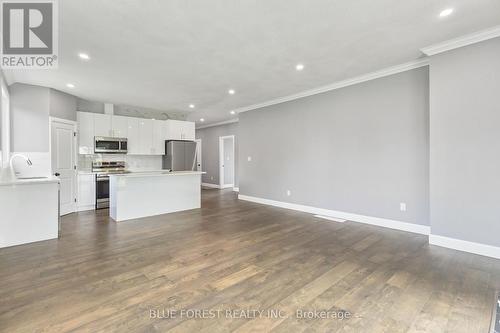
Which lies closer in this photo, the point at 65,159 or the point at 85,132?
the point at 65,159

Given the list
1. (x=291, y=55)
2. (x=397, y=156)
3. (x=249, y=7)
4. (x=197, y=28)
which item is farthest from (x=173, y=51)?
(x=397, y=156)

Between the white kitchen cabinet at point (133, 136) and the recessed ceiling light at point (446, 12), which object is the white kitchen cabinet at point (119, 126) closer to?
the white kitchen cabinet at point (133, 136)

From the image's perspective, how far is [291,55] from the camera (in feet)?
11.1

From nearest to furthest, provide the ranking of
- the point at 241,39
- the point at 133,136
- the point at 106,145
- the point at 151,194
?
the point at 241,39 < the point at 151,194 < the point at 106,145 < the point at 133,136

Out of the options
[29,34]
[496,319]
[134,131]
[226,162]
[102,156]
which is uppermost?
[29,34]

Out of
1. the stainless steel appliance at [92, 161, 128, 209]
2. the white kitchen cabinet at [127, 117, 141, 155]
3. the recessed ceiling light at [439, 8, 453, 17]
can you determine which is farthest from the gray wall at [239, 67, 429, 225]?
the stainless steel appliance at [92, 161, 128, 209]

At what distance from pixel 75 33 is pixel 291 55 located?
276 centimetres

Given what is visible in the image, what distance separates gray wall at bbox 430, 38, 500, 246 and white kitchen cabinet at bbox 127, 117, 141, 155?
21.7ft

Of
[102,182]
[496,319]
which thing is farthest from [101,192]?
[496,319]

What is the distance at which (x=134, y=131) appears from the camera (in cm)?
643

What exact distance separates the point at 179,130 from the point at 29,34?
457 centimetres

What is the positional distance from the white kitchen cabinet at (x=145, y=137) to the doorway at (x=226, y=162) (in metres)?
3.05

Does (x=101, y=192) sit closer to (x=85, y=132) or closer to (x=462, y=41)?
(x=85, y=132)

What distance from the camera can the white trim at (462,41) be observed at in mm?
2787
